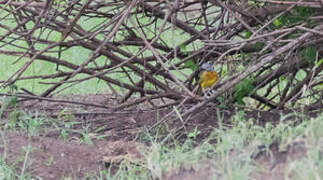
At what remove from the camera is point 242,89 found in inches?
186

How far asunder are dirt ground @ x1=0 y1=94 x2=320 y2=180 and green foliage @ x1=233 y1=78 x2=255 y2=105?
0.63 ft

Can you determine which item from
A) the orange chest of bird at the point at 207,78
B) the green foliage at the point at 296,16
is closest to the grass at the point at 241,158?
the green foliage at the point at 296,16

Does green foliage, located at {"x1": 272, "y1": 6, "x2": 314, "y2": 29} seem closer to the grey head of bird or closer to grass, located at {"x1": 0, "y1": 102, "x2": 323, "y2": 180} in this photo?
the grey head of bird

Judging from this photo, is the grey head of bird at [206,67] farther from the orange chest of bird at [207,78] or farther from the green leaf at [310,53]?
the green leaf at [310,53]

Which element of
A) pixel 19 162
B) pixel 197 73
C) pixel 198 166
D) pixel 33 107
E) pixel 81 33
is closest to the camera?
pixel 198 166

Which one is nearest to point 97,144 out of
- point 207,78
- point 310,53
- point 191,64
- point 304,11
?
point 191,64

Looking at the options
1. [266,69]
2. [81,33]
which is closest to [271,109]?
[266,69]

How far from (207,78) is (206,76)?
1.8 inches

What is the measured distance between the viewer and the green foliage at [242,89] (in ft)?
15.2

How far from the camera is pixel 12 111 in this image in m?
5.48

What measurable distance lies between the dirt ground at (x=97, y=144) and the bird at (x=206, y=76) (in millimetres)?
228

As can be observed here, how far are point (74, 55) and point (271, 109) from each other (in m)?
4.36

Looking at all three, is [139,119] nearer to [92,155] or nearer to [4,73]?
[92,155]

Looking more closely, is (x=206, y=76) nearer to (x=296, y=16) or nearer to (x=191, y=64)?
(x=191, y=64)
